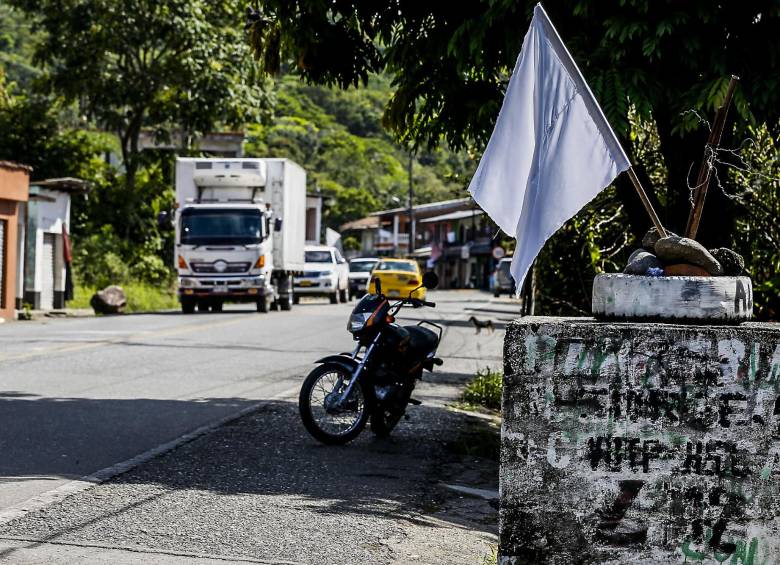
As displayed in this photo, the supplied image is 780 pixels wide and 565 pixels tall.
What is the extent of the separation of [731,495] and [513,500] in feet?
2.84

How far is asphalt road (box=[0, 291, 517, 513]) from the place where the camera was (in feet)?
28.7

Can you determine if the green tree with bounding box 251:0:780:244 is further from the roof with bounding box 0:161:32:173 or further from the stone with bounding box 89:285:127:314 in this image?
the stone with bounding box 89:285:127:314

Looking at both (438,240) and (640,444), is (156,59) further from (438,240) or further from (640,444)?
(438,240)

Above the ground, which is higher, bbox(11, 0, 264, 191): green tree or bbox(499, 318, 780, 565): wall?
bbox(11, 0, 264, 191): green tree

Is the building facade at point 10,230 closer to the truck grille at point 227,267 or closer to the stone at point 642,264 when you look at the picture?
the truck grille at point 227,267

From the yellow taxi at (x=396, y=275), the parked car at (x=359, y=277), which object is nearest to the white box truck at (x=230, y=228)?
the yellow taxi at (x=396, y=275)

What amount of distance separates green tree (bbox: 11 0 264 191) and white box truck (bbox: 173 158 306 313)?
6635 mm

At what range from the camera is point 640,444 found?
4.94m

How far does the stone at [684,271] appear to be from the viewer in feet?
17.6

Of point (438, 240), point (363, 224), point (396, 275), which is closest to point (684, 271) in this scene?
point (396, 275)

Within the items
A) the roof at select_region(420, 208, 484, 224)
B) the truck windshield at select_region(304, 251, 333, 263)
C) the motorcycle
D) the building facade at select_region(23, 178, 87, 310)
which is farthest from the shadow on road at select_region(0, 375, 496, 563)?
the roof at select_region(420, 208, 484, 224)

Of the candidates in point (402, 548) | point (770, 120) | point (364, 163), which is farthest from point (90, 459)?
point (364, 163)

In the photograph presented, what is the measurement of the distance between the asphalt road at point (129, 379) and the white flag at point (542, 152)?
328cm

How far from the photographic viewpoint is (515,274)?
5398mm
